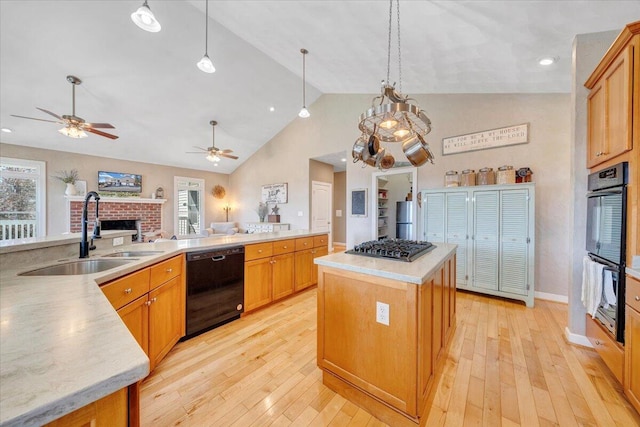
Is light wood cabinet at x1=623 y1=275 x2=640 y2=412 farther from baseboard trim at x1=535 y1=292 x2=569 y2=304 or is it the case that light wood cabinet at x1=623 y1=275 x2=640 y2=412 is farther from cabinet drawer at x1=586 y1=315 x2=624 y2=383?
baseboard trim at x1=535 y1=292 x2=569 y2=304

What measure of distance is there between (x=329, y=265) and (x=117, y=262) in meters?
1.56

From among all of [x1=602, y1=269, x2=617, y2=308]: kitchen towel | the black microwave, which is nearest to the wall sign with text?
the black microwave

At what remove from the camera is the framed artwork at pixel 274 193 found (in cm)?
676

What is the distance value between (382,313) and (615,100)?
7.45 feet

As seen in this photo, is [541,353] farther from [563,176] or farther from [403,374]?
[563,176]

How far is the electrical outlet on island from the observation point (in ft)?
4.65

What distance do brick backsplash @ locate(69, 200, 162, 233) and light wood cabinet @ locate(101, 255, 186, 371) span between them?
4748 mm

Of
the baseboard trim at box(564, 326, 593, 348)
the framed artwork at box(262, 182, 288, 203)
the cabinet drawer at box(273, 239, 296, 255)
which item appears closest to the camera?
the baseboard trim at box(564, 326, 593, 348)

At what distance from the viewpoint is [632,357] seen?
1.42 meters

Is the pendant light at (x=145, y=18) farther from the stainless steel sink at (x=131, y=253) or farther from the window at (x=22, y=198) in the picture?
the window at (x=22, y=198)

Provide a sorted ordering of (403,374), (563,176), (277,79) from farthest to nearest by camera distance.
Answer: (277,79), (563,176), (403,374)

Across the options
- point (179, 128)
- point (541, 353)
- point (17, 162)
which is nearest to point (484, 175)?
point (541, 353)

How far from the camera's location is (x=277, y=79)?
4.85m

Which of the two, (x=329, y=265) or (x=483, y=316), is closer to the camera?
(x=329, y=265)
